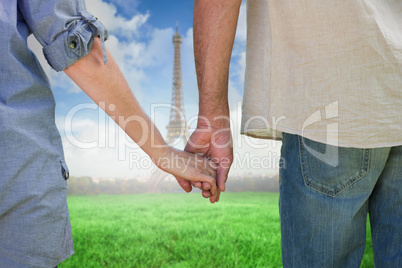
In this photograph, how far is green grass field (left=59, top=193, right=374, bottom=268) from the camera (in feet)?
12.4

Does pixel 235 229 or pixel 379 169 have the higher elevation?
pixel 379 169

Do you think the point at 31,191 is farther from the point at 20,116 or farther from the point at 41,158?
the point at 20,116

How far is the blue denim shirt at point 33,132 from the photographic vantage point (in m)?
0.82

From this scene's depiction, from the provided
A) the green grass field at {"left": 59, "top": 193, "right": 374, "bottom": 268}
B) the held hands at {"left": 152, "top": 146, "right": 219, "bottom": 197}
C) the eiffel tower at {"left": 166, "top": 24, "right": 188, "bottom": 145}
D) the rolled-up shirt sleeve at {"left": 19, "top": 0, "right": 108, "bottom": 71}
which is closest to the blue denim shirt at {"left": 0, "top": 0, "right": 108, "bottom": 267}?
the rolled-up shirt sleeve at {"left": 19, "top": 0, "right": 108, "bottom": 71}

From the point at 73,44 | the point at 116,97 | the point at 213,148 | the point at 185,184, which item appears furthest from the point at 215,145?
the point at 73,44

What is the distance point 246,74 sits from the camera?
130 centimetres

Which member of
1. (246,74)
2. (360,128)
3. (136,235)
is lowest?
(136,235)

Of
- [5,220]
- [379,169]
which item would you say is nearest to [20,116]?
[5,220]

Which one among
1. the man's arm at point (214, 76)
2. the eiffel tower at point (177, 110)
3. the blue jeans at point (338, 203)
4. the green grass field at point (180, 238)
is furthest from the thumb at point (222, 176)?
the eiffel tower at point (177, 110)

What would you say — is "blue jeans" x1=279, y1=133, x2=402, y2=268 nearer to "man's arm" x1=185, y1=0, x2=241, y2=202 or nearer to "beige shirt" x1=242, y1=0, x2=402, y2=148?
"beige shirt" x1=242, y1=0, x2=402, y2=148

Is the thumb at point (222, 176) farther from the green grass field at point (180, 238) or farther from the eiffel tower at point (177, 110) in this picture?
the eiffel tower at point (177, 110)

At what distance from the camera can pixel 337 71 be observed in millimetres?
→ 1035

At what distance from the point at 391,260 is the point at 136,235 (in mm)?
4146

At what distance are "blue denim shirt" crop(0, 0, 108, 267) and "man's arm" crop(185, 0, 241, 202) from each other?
62 centimetres
